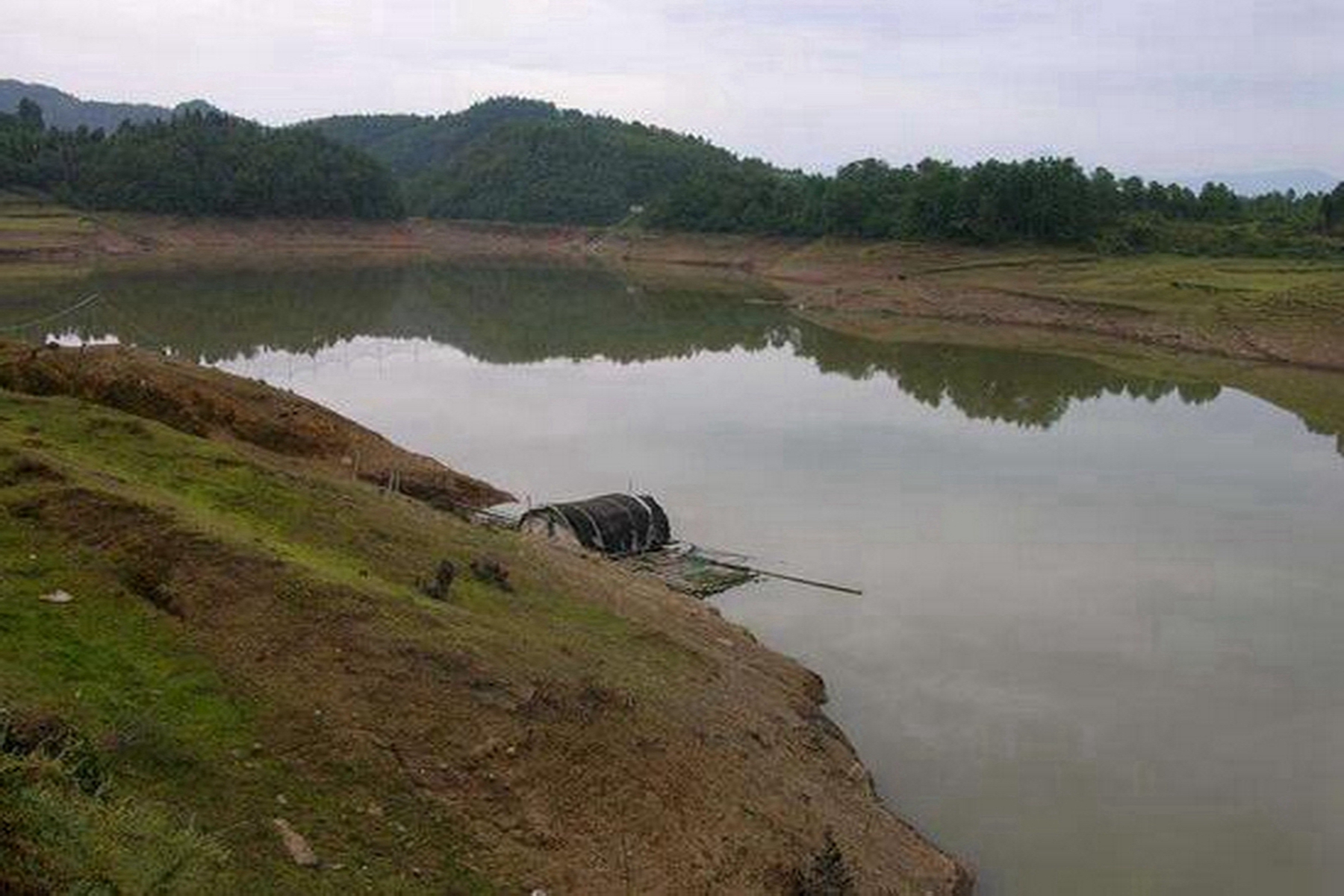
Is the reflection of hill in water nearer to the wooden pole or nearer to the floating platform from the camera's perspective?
the wooden pole

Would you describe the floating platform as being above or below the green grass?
below

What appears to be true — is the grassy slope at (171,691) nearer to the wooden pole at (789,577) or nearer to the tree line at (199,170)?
the wooden pole at (789,577)

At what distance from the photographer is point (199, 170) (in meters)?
99.0

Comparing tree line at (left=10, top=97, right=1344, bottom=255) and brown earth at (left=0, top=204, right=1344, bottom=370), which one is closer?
brown earth at (left=0, top=204, right=1344, bottom=370)

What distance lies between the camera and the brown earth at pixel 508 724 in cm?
959

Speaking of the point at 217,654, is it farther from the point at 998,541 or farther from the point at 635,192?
the point at 635,192

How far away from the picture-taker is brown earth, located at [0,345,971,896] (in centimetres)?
959

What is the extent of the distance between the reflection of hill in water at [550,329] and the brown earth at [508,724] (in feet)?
87.3

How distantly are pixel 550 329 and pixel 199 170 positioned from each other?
5530cm

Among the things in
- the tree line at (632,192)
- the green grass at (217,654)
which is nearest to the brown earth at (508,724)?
the green grass at (217,654)

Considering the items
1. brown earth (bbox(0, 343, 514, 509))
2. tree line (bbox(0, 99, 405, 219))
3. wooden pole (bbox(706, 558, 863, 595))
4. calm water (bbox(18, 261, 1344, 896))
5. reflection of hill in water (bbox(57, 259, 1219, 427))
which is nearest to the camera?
calm water (bbox(18, 261, 1344, 896))

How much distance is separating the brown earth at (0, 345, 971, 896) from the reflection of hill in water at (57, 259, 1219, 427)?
26.6 meters

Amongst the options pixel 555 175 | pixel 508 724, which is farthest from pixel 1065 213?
pixel 508 724

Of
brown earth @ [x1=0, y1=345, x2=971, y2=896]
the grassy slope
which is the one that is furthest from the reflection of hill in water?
the grassy slope
